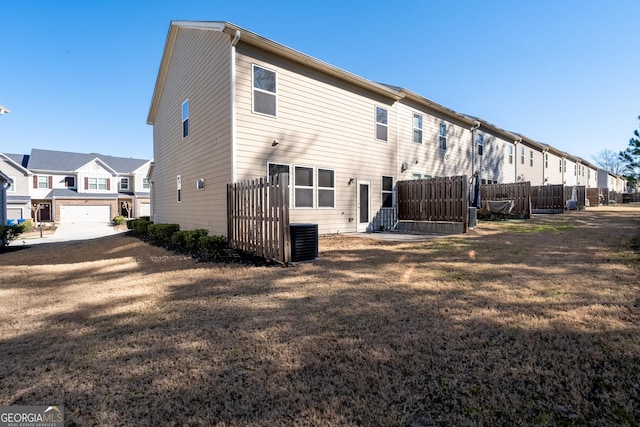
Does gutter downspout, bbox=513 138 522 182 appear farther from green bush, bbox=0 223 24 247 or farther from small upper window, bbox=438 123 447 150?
green bush, bbox=0 223 24 247

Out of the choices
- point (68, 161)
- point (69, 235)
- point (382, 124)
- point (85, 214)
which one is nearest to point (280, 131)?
point (382, 124)

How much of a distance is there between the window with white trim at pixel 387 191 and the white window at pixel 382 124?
5.59 feet

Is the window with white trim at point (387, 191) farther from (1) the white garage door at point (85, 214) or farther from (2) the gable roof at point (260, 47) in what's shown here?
(1) the white garage door at point (85, 214)

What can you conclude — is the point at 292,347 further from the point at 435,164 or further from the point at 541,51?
the point at 541,51

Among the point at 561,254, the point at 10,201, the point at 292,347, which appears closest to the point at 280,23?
the point at 561,254

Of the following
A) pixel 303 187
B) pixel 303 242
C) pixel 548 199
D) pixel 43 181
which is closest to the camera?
pixel 303 242

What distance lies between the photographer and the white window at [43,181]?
29438 millimetres

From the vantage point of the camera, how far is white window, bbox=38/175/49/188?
2944 cm

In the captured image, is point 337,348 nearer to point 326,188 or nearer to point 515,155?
point 326,188

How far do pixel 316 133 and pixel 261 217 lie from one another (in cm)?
474

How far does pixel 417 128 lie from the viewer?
1446 cm

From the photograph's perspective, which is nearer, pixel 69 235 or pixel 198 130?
pixel 198 130

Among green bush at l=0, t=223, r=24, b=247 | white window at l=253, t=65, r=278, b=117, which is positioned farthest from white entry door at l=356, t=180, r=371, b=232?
green bush at l=0, t=223, r=24, b=247

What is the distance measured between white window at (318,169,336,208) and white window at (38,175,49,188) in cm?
3313
